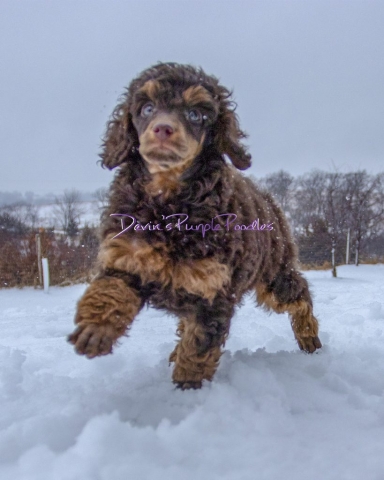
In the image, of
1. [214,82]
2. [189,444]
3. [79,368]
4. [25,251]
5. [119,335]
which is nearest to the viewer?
Result: [189,444]

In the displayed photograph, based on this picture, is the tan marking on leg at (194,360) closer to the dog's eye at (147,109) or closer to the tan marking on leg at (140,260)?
the tan marking on leg at (140,260)

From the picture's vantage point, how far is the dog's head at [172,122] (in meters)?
2.59

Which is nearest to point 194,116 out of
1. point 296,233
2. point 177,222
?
point 177,222

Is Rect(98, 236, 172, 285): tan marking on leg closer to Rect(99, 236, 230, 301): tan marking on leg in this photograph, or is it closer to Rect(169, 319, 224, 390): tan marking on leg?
Rect(99, 236, 230, 301): tan marking on leg

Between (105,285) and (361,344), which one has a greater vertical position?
(105,285)

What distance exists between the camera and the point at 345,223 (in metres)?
15.8

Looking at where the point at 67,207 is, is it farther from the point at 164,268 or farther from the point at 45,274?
the point at 164,268

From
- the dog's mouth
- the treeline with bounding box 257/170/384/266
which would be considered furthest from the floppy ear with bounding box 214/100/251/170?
the treeline with bounding box 257/170/384/266

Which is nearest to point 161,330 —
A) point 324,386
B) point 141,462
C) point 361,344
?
point 361,344

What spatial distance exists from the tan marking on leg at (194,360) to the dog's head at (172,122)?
106cm

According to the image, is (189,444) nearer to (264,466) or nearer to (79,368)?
(264,466)

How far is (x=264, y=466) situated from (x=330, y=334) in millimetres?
2591

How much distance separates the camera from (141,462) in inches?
63.2

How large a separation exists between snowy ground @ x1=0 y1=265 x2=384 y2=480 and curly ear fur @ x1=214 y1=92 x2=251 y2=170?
4.68 ft
